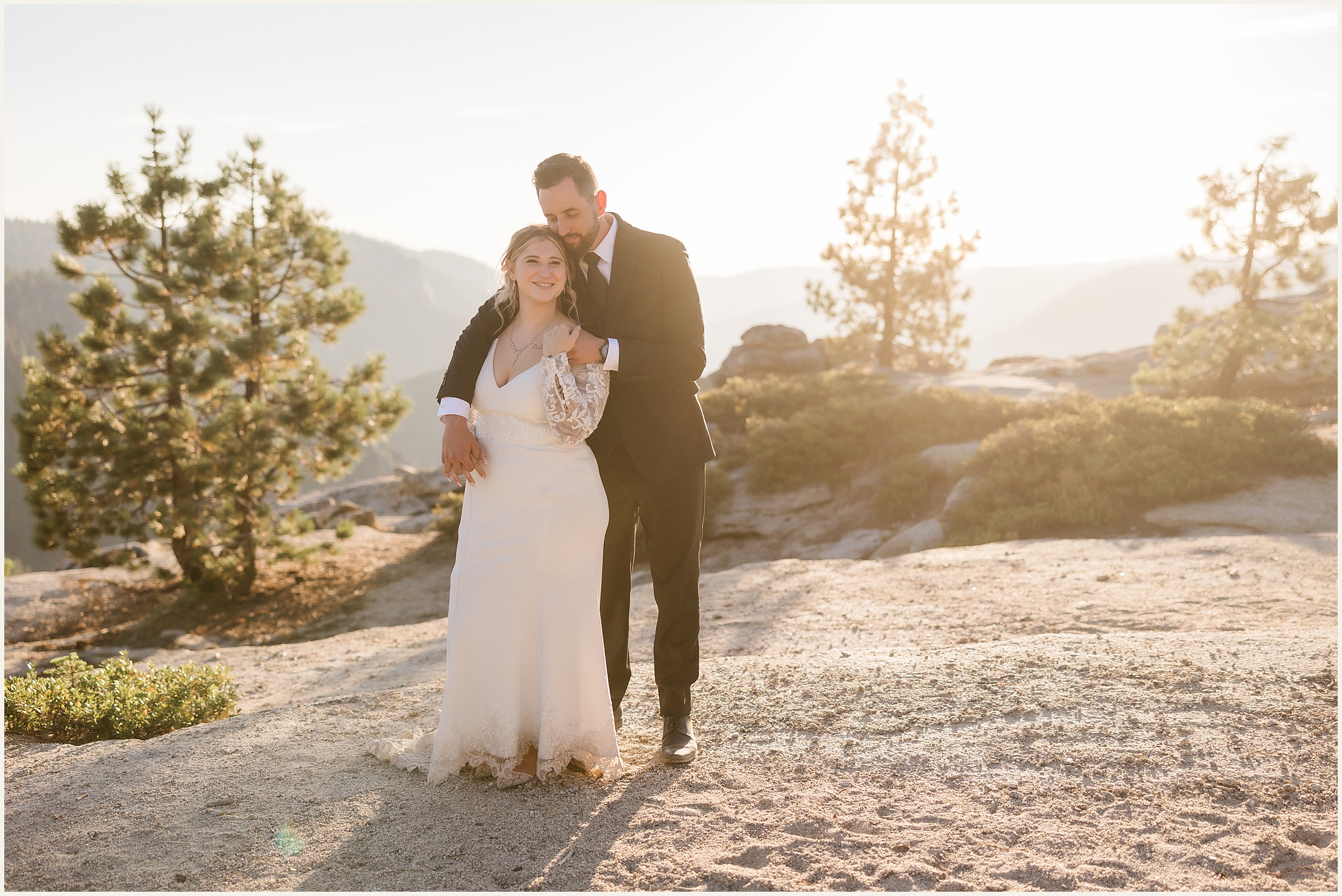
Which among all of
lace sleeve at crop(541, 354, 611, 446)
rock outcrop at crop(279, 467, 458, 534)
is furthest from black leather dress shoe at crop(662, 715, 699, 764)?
rock outcrop at crop(279, 467, 458, 534)

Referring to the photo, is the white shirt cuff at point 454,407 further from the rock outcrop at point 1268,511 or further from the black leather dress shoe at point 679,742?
the rock outcrop at point 1268,511

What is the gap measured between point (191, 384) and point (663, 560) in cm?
1064

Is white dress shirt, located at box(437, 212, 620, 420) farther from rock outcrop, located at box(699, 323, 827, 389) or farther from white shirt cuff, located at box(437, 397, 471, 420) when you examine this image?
rock outcrop, located at box(699, 323, 827, 389)

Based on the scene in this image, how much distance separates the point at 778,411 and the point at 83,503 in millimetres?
11695

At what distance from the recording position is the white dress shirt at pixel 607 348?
10.9 feet

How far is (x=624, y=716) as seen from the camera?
168 inches

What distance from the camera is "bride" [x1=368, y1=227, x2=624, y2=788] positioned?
10.8 ft

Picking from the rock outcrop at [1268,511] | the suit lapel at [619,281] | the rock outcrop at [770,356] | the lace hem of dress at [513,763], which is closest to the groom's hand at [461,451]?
the suit lapel at [619,281]

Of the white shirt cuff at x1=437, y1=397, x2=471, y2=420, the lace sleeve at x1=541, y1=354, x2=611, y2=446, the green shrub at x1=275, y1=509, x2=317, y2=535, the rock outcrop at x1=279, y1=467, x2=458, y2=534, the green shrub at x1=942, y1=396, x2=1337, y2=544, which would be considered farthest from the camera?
the rock outcrop at x1=279, y1=467, x2=458, y2=534

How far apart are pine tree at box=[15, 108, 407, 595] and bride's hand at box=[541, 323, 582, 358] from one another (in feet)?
32.3

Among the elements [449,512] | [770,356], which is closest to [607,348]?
[449,512]

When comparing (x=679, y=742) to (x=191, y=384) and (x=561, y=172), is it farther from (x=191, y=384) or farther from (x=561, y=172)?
(x=191, y=384)

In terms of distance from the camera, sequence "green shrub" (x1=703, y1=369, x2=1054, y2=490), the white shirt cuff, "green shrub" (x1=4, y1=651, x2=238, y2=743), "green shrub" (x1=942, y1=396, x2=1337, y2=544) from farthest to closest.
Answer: "green shrub" (x1=703, y1=369, x2=1054, y2=490)
"green shrub" (x1=942, y1=396, x2=1337, y2=544)
"green shrub" (x1=4, y1=651, x2=238, y2=743)
the white shirt cuff

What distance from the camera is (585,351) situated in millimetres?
3289
